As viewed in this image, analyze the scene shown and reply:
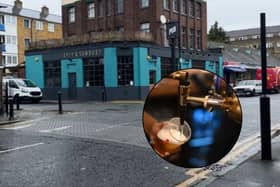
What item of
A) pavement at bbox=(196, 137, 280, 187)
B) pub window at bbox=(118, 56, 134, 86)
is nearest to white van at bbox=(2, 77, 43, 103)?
pub window at bbox=(118, 56, 134, 86)

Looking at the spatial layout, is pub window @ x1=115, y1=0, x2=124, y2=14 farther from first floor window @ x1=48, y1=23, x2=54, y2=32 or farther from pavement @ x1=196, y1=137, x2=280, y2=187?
pavement @ x1=196, y1=137, x2=280, y2=187

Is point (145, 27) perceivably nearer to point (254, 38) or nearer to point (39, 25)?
point (39, 25)

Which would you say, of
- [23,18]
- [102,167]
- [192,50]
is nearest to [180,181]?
[102,167]

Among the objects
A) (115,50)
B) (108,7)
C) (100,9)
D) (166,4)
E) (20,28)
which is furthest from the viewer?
(20,28)

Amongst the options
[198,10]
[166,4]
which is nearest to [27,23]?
[198,10]

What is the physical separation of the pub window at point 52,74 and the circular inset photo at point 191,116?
112 feet

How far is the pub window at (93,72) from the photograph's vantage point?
3338 centimetres

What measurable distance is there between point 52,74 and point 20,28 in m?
28.8

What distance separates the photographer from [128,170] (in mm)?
7098

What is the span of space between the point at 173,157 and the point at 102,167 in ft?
14.4

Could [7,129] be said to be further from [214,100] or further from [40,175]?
[214,100]

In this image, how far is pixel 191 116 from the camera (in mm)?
2975

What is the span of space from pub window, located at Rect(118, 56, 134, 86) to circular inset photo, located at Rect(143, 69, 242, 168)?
29700 mm

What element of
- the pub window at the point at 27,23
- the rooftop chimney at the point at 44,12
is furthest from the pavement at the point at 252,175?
the rooftop chimney at the point at 44,12
